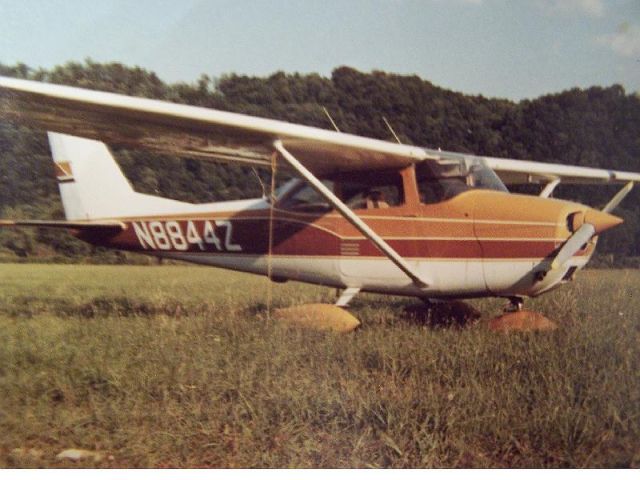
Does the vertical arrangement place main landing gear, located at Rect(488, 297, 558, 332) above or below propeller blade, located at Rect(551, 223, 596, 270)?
below

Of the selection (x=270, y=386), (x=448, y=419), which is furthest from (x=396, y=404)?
(x=270, y=386)

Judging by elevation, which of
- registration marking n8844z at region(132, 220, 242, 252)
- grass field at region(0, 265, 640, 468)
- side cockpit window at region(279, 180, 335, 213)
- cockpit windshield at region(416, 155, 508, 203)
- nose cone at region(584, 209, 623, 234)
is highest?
cockpit windshield at region(416, 155, 508, 203)

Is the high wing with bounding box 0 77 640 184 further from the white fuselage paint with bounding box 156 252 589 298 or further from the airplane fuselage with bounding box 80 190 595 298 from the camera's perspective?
the white fuselage paint with bounding box 156 252 589 298

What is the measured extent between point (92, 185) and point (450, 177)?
4.95m

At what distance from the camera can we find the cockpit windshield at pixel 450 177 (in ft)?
18.9

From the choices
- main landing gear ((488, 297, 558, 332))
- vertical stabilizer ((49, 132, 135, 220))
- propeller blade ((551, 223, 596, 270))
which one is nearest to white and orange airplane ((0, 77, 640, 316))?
propeller blade ((551, 223, 596, 270))

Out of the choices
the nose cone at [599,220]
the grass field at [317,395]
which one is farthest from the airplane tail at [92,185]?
the nose cone at [599,220]

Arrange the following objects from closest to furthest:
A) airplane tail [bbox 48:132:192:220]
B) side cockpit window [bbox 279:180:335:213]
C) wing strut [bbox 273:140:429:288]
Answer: wing strut [bbox 273:140:429:288] < side cockpit window [bbox 279:180:335:213] < airplane tail [bbox 48:132:192:220]

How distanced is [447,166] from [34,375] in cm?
409

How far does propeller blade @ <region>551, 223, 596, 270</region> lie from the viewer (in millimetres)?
5016

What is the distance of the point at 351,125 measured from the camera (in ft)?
38.7

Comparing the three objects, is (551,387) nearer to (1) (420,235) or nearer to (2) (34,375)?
(1) (420,235)

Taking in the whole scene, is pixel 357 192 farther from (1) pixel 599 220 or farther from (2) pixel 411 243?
(1) pixel 599 220

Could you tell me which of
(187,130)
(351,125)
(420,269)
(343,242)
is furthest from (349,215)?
(351,125)
